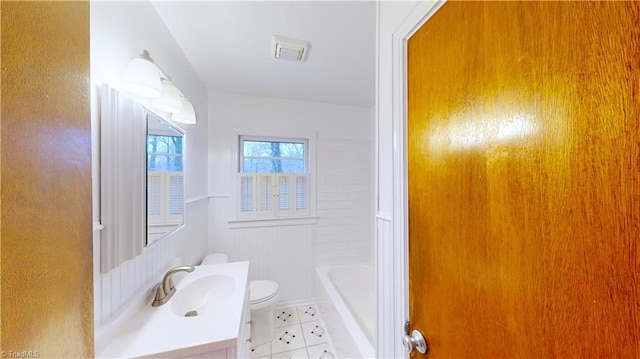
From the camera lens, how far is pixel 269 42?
5.09ft

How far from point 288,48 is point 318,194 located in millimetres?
1596

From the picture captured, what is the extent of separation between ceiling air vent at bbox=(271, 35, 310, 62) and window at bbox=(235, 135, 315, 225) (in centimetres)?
→ 108

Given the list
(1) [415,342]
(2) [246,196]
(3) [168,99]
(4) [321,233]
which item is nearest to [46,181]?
(1) [415,342]

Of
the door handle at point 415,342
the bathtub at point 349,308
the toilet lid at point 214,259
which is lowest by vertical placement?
the bathtub at point 349,308

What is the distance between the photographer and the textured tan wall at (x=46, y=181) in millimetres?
291

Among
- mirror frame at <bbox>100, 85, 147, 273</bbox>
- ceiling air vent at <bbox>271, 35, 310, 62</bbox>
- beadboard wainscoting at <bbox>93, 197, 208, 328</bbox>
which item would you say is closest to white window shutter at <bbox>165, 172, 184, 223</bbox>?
beadboard wainscoting at <bbox>93, 197, 208, 328</bbox>

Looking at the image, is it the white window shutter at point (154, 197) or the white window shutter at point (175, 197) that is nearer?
the white window shutter at point (154, 197)

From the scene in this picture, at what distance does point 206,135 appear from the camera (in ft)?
7.84

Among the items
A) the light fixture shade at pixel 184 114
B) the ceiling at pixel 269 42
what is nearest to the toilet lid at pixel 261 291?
the light fixture shade at pixel 184 114

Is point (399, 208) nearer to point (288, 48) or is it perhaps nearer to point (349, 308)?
point (288, 48)

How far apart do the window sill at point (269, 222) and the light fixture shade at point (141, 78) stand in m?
1.67

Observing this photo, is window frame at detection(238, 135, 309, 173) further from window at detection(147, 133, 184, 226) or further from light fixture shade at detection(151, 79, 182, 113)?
light fixture shade at detection(151, 79, 182, 113)

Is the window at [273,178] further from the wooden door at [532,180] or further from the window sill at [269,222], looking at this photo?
the wooden door at [532,180]

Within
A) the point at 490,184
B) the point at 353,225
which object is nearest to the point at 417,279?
the point at 490,184
